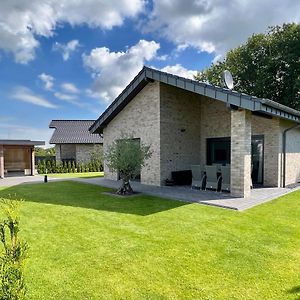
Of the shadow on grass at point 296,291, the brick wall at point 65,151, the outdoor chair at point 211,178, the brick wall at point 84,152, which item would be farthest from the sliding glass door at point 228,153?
the brick wall at point 65,151

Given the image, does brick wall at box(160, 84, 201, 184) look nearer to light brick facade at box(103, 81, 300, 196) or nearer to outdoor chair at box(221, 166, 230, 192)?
light brick facade at box(103, 81, 300, 196)

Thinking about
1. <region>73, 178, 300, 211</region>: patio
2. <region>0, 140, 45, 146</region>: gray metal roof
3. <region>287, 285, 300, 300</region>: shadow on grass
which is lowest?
<region>287, 285, 300, 300</region>: shadow on grass

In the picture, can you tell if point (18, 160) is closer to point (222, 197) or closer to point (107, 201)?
point (107, 201)

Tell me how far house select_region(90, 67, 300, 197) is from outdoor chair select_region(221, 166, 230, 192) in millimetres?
1992

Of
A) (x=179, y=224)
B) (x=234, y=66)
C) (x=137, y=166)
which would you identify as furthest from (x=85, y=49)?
(x=234, y=66)

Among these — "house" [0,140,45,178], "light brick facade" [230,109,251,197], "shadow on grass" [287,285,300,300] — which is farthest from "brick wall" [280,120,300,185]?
"house" [0,140,45,178]

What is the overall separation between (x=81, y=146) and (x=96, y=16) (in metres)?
18.2

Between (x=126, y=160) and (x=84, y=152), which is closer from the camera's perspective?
(x=126, y=160)

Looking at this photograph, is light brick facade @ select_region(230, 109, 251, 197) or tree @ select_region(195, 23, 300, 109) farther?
tree @ select_region(195, 23, 300, 109)

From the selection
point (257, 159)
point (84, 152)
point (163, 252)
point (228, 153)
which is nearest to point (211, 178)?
point (228, 153)

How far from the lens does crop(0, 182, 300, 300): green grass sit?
11.5ft

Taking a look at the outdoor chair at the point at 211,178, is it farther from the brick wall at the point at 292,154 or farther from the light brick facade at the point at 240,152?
the brick wall at the point at 292,154

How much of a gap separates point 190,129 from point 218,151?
1975 millimetres

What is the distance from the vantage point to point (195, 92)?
33.1 ft
